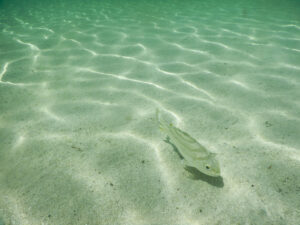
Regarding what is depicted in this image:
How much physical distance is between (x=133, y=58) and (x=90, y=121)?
8.95 ft

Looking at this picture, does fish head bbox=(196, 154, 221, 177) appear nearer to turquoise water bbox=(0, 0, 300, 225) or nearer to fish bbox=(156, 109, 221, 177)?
fish bbox=(156, 109, 221, 177)

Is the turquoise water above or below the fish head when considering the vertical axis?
below

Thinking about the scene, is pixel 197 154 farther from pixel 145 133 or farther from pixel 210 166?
pixel 145 133

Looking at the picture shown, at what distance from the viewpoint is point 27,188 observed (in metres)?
2.06

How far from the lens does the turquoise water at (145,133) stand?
1.88 metres

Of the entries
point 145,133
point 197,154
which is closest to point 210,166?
point 197,154

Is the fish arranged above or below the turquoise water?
above

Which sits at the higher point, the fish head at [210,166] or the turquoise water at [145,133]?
the fish head at [210,166]

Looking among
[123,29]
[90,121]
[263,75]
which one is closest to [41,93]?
[90,121]

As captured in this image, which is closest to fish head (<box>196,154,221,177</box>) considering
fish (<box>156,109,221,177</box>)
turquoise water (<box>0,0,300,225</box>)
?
fish (<box>156,109,221,177</box>)

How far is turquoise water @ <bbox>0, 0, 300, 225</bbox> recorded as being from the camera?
1.88 meters

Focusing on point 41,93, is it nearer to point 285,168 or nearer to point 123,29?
point 285,168

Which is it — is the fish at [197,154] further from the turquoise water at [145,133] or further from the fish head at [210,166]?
the turquoise water at [145,133]

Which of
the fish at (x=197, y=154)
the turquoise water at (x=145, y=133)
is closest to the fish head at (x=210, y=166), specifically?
the fish at (x=197, y=154)
